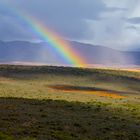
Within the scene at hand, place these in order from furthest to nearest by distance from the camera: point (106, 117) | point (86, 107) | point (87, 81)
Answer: point (87, 81)
point (86, 107)
point (106, 117)

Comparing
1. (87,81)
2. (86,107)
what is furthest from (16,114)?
(87,81)

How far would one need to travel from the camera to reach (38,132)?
24609 mm

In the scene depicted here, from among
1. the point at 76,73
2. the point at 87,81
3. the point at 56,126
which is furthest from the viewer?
the point at 76,73

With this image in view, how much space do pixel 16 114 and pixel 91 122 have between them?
16.9 ft

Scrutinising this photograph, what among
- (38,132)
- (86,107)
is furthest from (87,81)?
(38,132)

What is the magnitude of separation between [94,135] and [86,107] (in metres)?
12.6

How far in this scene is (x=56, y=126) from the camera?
1057 inches

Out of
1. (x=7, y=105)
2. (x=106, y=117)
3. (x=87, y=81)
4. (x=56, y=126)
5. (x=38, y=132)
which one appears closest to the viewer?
(x=38, y=132)

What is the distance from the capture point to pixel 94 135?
25.6m

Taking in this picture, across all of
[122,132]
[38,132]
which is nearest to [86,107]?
[122,132]

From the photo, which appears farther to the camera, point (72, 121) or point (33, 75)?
point (33, 75)

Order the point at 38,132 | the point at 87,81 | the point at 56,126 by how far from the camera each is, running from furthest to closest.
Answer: the point at 87,81 → the point at 56,126 → the point at 38,132

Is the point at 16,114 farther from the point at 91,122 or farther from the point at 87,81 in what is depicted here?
the point at 87,81

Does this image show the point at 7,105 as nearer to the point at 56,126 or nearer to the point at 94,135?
the point at 56,126
